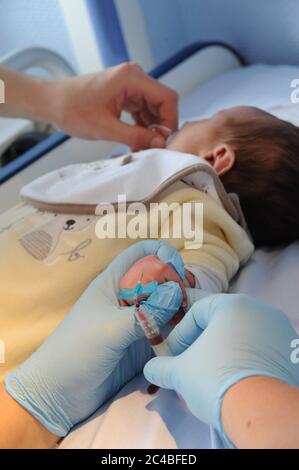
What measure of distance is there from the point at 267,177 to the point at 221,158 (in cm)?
10

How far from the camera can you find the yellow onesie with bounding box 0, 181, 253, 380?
0.88m

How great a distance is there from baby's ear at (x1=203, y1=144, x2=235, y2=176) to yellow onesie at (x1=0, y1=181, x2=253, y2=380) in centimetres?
9

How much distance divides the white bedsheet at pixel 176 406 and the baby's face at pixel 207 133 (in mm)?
198

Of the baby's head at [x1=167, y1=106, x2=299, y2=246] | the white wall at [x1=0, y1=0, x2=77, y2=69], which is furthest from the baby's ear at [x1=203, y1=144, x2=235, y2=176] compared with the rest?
the white wall at [x1=0, y1=0, x2=77, y2=69]

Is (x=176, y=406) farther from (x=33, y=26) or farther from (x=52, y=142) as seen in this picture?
(x=33, y=26)

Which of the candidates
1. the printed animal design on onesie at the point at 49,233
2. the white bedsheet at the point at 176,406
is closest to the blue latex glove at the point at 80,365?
the white bedsheet at the point at 176,406

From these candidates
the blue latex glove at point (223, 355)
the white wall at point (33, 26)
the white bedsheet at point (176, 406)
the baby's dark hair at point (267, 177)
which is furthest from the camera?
the white wall at point (33, 26)

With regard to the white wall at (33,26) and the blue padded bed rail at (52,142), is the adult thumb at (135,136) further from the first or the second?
the white wall at (33,26)

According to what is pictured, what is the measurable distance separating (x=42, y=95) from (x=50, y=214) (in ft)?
1.08

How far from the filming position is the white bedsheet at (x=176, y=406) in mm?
660

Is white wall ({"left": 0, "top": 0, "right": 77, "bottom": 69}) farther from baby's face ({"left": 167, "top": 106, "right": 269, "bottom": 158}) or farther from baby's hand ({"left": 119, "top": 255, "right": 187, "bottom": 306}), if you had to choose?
baby's hand ({"left": 119, "top": 255, "right": 187, "bottom": 306})

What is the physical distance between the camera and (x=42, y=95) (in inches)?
48.7

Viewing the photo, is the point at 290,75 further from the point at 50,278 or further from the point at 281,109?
the point at 50,278

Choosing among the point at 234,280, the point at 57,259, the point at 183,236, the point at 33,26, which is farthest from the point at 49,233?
the point at 33,26
